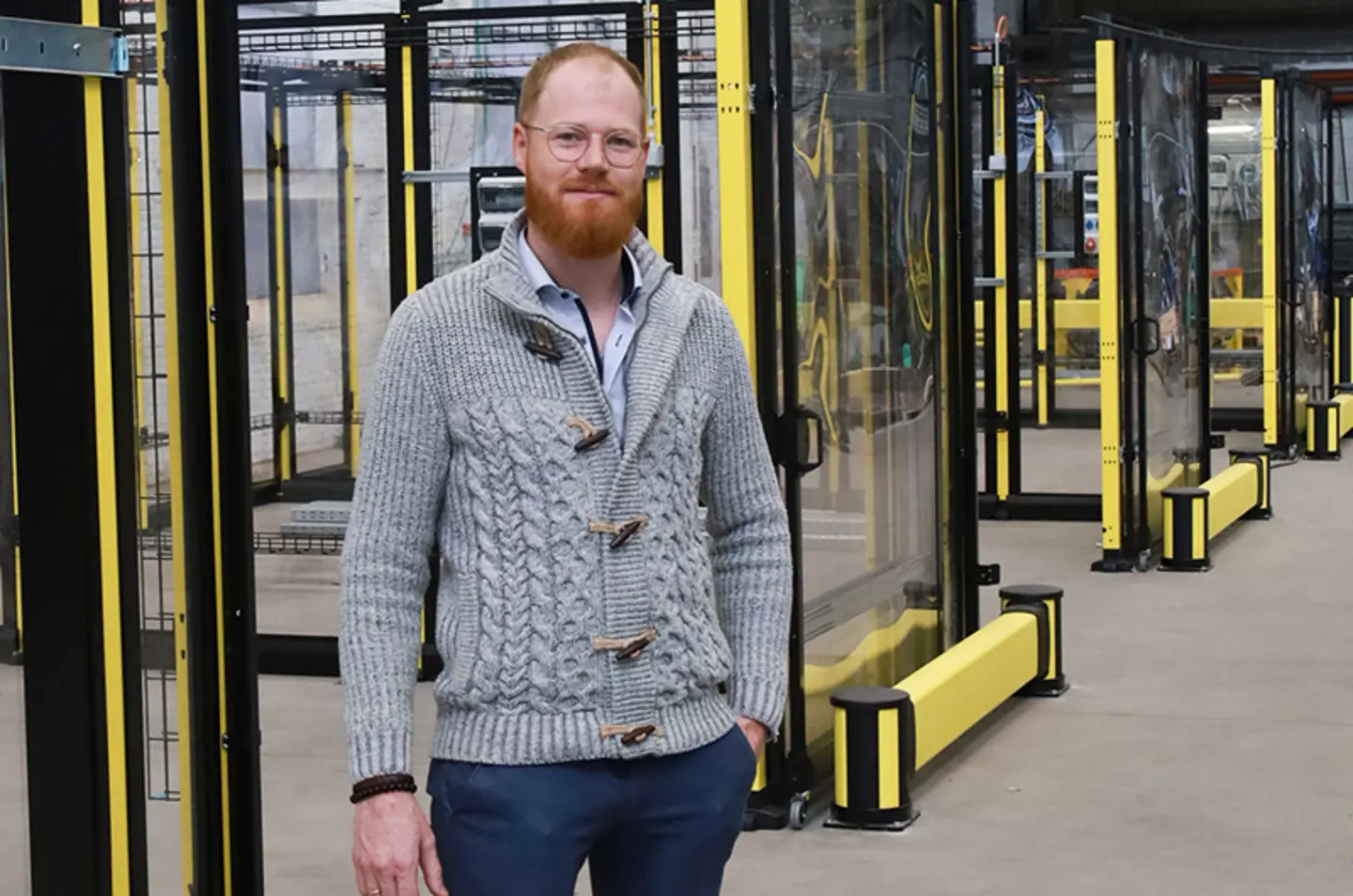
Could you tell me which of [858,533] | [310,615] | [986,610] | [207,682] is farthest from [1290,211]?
[207,682]

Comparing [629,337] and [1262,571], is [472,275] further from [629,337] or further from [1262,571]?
[1262,571]

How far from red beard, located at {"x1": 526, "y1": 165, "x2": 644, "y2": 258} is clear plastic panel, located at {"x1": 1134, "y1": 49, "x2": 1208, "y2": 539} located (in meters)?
6.72

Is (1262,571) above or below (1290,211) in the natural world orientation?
below

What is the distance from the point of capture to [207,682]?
3104 mm

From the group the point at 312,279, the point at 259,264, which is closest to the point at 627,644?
the point at 259,264

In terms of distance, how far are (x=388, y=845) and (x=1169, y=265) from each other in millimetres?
7513

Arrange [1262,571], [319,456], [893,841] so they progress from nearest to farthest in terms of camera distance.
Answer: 1. [893,841]
2. [1262,571]
3. [319,456]

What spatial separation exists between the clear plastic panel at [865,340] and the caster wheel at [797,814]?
0.80ft

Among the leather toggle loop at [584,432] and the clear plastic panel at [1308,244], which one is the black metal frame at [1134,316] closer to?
the clear plastic panel at [1308,244]

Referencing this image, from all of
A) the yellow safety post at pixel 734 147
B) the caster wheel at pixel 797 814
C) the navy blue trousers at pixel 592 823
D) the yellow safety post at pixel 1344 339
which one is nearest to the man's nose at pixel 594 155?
the navy blue trousers at pixel 592 823

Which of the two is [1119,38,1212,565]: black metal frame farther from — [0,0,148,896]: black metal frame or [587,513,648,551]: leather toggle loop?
[587,513,648,551]: leather toggle loop

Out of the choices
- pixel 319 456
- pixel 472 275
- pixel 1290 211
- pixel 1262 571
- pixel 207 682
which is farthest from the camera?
pixel 1290 211

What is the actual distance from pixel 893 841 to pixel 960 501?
159 centimetres

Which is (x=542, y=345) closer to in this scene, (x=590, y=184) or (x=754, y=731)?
(x=590, y=184)
